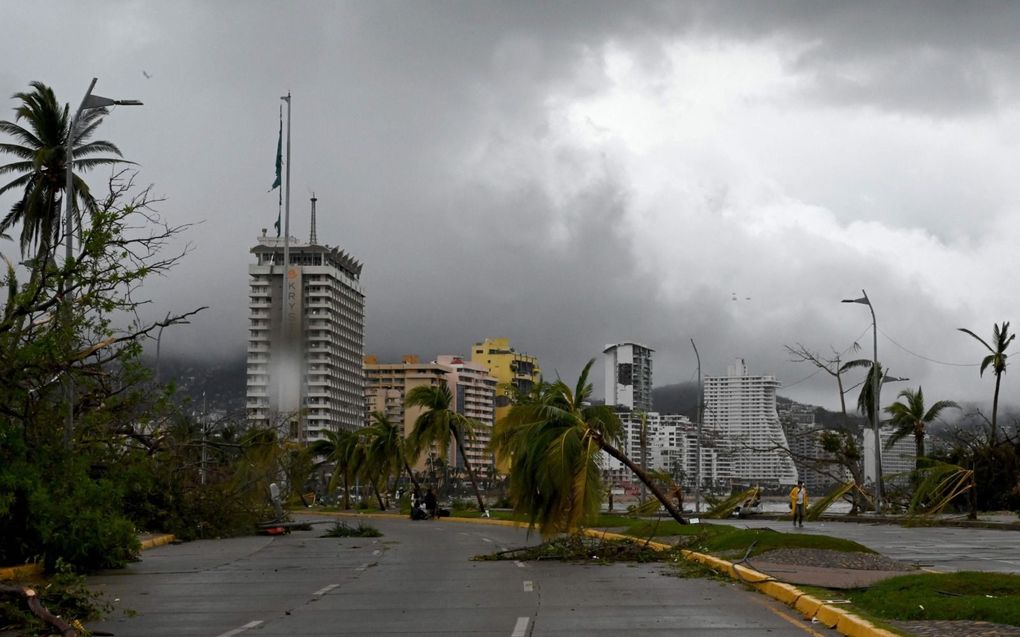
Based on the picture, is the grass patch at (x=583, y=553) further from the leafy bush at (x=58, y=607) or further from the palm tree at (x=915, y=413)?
the palm tree at (x=915, y=413)

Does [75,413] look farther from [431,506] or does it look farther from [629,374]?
[629,374]

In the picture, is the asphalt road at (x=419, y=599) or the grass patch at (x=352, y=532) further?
the grass patch at (x=352, y=532)

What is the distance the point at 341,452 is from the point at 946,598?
64.7 meters

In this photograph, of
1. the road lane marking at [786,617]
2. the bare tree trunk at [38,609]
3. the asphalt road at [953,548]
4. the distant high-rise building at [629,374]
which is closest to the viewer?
the bare tree trunk at [38,609]

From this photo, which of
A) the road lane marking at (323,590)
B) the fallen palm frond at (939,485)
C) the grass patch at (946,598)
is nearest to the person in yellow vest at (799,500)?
the fallen palm frond at (939,485)

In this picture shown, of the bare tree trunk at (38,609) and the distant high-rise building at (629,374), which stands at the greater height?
the distant high-rise building at (629,374)

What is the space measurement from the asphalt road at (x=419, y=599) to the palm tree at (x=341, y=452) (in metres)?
46.9

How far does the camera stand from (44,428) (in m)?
19.8

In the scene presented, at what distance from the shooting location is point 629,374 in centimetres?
11438

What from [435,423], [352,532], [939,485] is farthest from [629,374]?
[352,532]

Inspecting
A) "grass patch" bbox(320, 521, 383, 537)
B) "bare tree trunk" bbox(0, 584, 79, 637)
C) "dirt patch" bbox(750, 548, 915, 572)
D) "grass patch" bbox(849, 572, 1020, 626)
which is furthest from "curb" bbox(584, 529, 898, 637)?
"grass patch" bbox(320, 521, 383, 537)

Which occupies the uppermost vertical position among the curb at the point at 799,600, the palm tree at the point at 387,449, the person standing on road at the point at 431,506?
the palm tree at the point at 387,449

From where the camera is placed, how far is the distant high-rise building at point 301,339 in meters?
42.0

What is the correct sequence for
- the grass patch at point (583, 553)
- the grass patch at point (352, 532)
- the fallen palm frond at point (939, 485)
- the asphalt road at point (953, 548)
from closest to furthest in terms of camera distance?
1. the asphalt road at point (953, 548)
2. the grass patch at point (583, 553)
3. the grass patch at point (352, 532)
4. the fallen palm frond at point (939, 485)
